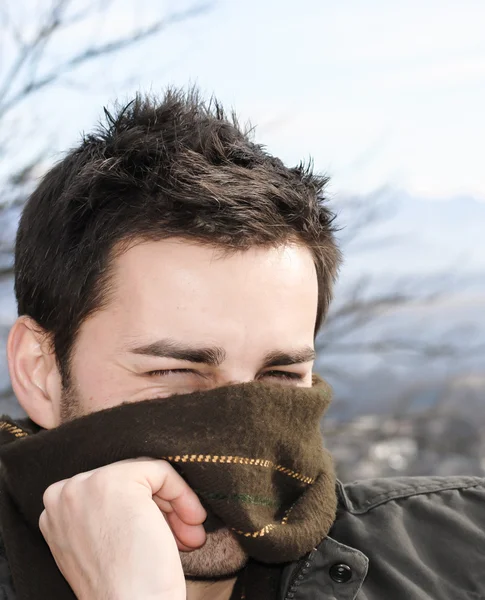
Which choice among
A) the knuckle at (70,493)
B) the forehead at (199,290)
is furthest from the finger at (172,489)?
the forehead at (199,290)

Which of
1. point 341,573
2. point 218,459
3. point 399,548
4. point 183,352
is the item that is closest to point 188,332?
point 183,352

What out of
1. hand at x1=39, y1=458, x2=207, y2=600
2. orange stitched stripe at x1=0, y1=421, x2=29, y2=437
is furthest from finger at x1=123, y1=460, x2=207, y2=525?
orange stitched stripe at x1=0, y1=421, x2=29, y2=437

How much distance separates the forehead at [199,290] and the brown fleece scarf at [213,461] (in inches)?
5.5

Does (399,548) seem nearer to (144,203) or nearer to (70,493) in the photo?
(70,493)

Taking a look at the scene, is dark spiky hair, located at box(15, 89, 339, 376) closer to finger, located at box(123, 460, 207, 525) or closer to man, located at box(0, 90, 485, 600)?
man, located at box(0, 90, 485, 600)

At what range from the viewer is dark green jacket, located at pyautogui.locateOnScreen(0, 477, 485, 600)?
157 cm

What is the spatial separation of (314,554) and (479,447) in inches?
166

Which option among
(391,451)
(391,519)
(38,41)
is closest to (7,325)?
(38,41)

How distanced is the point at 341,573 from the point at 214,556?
0.87 feet

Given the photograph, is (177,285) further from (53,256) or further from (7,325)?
(7,325)

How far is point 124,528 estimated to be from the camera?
129cm

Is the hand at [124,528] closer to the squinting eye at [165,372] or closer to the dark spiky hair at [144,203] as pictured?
the squinting eye at [165,372]

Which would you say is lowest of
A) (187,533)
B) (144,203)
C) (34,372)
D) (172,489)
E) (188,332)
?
(187,533)

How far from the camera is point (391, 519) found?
5.78 ft
